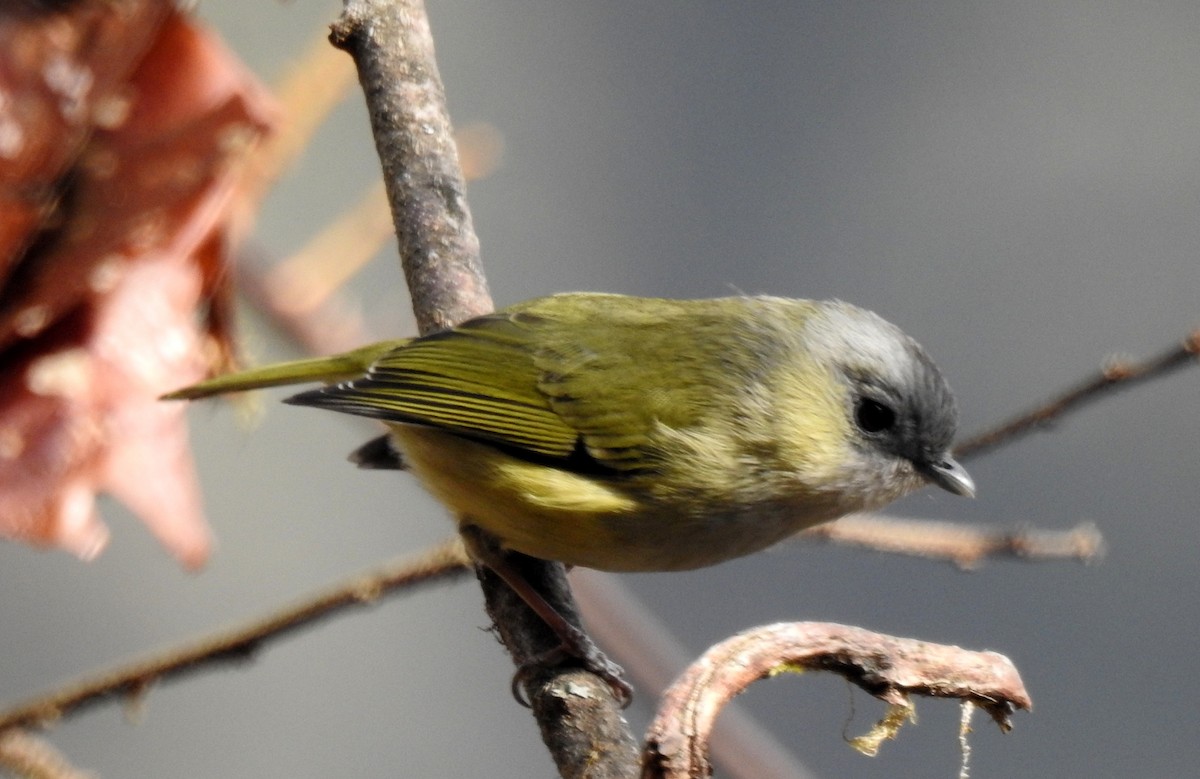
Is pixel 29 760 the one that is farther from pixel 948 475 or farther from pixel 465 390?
pixel 948 475

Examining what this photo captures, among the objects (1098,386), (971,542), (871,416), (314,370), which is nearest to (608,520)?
(871,416)

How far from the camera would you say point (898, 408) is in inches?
105

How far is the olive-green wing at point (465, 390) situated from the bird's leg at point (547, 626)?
23 centimetres

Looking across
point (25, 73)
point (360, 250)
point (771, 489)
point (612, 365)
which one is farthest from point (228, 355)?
point (771, 489)

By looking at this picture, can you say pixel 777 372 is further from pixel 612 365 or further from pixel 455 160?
pixel 455 160

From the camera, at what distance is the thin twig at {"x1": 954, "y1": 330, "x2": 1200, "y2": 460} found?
75.0 inches

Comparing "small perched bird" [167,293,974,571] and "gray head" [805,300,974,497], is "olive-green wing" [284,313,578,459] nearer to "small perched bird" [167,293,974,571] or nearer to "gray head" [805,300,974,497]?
"small perched bird" [167,293,974,571]

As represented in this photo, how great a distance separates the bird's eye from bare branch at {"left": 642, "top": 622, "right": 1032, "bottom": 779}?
117cm

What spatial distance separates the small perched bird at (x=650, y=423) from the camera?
2.58 meters

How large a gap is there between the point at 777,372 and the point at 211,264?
120cm

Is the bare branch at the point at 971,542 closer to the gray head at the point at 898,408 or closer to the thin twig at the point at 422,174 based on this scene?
the gray head at the point at 898,408

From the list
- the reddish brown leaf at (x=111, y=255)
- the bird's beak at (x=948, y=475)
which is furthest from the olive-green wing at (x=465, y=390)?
the bird's beak at (x=948, y=475)

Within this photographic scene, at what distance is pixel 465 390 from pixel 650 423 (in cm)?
41

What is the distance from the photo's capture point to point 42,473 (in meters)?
2.02
